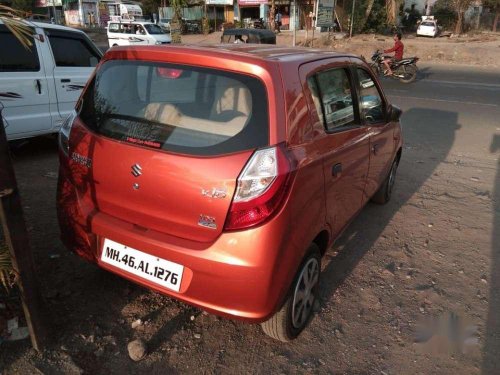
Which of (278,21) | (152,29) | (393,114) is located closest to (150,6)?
(278,21)

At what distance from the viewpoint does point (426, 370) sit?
98.8 inches

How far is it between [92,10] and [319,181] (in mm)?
53288

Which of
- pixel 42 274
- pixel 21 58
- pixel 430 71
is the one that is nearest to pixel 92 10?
pixel 430 71

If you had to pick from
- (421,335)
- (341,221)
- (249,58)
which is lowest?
(421,335)

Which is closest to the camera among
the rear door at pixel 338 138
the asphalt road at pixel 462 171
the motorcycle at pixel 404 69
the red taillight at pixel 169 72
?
the red taillight at pixel 169 72

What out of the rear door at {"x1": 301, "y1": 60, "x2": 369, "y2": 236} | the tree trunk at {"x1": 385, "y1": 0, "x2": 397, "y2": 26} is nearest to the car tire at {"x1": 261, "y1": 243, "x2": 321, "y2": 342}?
the rear door at {"x1": 301, "y1": 60, "x2": 369, "y2": 236}

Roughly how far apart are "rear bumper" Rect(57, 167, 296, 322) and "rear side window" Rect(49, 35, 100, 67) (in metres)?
4.17

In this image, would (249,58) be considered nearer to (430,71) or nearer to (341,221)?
(341,221)

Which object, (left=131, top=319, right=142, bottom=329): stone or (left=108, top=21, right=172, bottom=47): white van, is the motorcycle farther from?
(left=131, top=319, right=142, bottom=329): stone

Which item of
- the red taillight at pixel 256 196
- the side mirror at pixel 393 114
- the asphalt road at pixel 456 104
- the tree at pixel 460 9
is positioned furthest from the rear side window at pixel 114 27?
the tree at pixel 460 9

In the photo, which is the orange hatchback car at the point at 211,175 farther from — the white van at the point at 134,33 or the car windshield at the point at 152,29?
the car windshield at the point at 152,29

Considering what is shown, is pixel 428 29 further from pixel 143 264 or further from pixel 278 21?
pixel 143 264

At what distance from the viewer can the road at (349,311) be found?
8.11 ft

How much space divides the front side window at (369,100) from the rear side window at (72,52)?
13.6 feet
